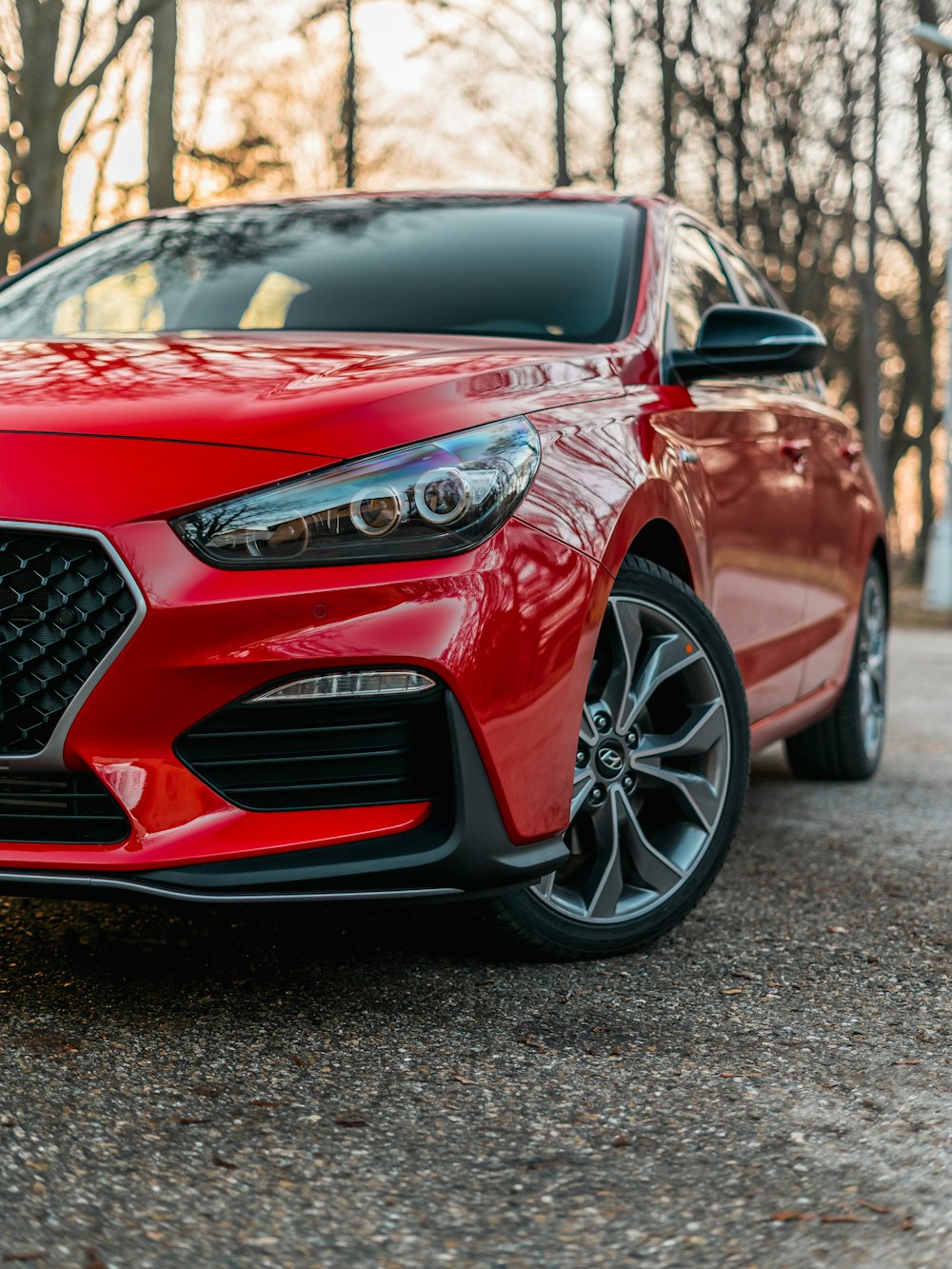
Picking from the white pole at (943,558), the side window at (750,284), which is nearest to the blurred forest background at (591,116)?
the white pole at (943,558)

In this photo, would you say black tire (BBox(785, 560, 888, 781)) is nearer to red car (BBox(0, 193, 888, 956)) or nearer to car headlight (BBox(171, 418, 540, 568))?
red car (BBox(0, 193, 888, 956))

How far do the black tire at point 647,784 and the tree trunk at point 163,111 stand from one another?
31.2 feet

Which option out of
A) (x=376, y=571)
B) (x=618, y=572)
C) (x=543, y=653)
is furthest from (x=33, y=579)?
(x=618, y=572)

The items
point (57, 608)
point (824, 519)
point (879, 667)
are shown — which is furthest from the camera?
point (879, 667)

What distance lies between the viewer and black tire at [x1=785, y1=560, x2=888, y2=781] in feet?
16.7

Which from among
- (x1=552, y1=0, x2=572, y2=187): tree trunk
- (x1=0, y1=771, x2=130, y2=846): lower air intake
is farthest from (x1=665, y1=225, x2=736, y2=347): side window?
(x1=552, y1=0, x2=572, y2=187): tree trunk

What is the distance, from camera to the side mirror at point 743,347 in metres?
3.49

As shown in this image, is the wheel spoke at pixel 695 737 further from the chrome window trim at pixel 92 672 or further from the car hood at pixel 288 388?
the chrome window trim at pixel 92 672

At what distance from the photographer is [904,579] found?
80.7 ft

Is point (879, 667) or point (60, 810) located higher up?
point (60, 810)

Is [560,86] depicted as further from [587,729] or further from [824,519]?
[587,729]

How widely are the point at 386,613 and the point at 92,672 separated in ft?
1.46

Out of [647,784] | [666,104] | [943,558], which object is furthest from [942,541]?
[647,784]

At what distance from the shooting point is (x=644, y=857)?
9.91 feet
